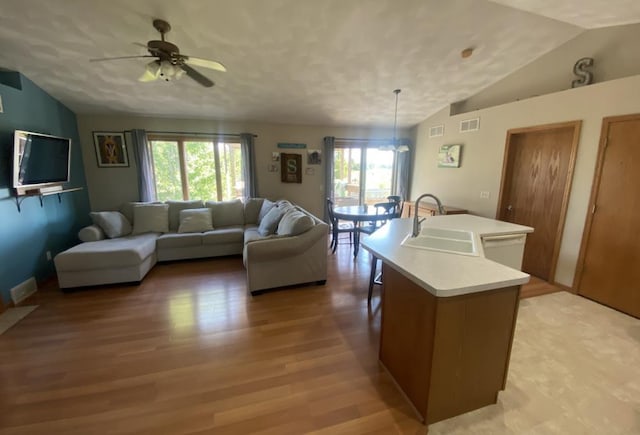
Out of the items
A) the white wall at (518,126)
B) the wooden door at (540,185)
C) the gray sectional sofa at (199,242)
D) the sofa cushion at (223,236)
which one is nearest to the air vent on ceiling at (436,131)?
the white wall at (518,126)

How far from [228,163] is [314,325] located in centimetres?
394

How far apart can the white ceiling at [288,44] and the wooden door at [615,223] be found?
1228mm

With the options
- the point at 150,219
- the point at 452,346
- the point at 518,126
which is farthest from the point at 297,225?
the point at 518,126

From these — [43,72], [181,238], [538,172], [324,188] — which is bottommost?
[181,238]

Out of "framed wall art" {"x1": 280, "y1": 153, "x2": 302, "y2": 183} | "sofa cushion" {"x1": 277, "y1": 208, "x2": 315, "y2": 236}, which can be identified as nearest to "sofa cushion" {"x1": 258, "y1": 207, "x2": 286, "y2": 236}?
"sofa cushion" {"x1": 277, "y1": 208, "x2": 315, "y2": 236}

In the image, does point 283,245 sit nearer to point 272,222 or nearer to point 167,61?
point 272,222

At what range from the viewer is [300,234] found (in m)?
3.15

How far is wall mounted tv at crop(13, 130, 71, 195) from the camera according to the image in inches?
113

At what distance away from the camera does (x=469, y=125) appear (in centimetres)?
447

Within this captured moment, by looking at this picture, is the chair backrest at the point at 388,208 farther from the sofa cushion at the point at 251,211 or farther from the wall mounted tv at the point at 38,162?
the wall mounted tv at the point at 38,162

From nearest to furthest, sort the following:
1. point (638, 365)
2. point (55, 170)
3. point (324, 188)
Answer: point (638, 365) < point (55, 170) < point (324, 188)

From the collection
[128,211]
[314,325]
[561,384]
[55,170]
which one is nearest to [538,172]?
[561,384]

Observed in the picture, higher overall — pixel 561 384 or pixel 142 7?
pixel 142 7

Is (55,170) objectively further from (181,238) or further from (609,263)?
(609,263)
